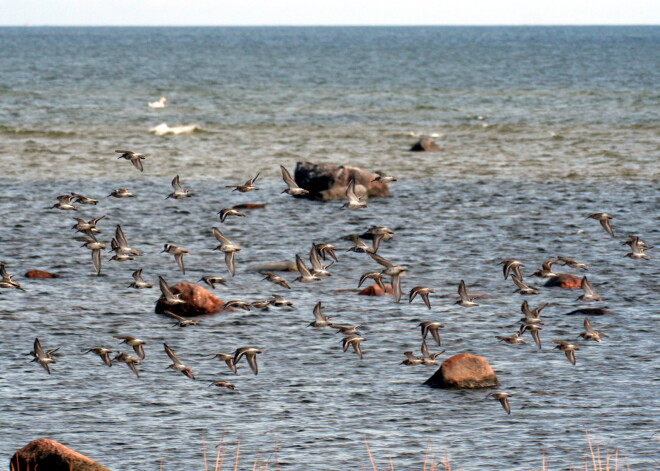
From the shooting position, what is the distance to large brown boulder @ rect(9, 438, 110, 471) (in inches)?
687

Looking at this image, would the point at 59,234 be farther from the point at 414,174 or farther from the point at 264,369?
the point at 414,174

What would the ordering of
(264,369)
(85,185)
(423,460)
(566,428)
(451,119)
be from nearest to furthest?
1. (423,460)
2. (566,428)
3. (264,369)
4. (85,185)
5. (451,119)

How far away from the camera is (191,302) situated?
29.3 meters

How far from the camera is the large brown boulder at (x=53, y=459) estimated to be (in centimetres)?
1744

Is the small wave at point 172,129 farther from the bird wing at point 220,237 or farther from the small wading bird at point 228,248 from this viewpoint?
the bird wing at point 220,237

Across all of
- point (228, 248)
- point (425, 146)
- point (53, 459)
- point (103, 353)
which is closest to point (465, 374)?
point (228, 248)

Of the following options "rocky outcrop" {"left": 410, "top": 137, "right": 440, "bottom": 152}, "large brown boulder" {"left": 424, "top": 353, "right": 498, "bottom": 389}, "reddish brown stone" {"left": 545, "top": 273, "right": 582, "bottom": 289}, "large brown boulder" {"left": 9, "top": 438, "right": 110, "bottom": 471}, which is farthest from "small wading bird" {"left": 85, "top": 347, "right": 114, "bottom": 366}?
"rocky outcrop" {"left": 410, "top": 137, "right": 440, "bottom": 152}

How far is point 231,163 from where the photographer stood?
62.4m

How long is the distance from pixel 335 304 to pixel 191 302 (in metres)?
3.76

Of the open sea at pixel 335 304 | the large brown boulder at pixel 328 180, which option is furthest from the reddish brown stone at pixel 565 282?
the large brown boulder at pixel 328 180

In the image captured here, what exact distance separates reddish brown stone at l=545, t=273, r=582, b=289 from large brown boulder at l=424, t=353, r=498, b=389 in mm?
9367

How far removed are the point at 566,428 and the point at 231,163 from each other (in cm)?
4267

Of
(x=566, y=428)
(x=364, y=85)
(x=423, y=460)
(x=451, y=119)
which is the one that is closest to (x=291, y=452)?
(x=423, y=460)

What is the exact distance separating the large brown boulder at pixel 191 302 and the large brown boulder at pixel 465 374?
7893 millimetres
